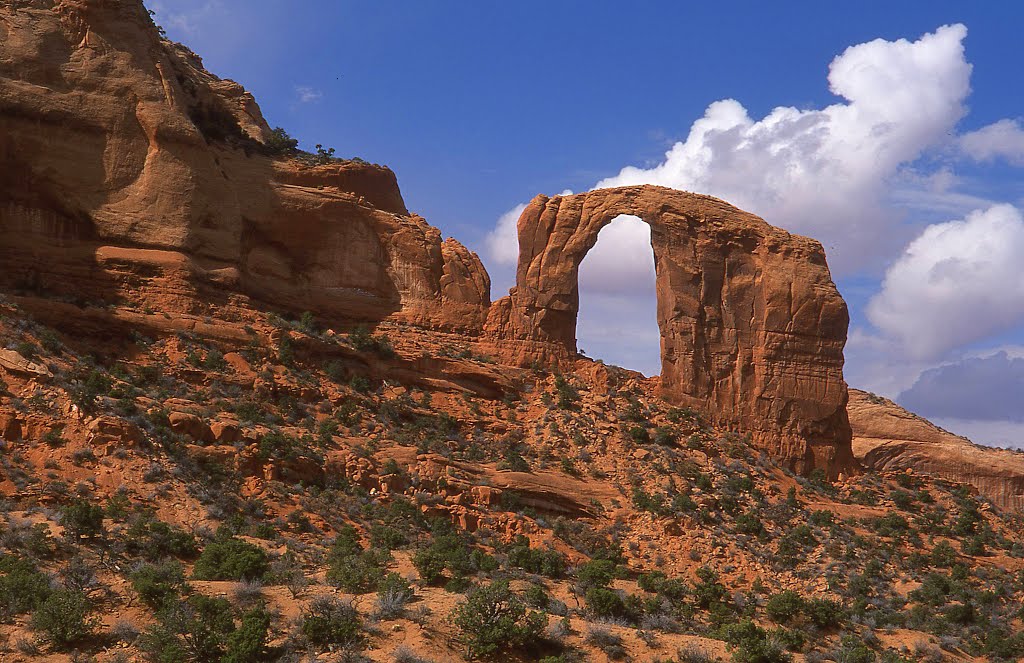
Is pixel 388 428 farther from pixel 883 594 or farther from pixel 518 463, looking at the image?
pixel 883 594

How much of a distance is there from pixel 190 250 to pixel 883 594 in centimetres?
2593

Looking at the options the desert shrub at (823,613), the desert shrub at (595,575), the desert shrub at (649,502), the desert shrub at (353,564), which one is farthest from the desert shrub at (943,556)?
the desert shrub at (353,564)

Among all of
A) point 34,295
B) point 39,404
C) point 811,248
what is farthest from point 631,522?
point 34,295

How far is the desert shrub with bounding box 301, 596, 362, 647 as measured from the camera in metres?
16.5

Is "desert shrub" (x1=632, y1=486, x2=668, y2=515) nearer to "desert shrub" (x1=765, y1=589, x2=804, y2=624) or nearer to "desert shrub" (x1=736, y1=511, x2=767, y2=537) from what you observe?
"desert shrub" (x1=736, y1=511, x2=767, y2=537)

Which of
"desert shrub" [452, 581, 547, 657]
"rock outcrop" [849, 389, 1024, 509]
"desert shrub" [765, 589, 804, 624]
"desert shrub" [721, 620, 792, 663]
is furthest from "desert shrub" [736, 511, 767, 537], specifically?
"rock outcrop" [849, 389, 1024, 509]

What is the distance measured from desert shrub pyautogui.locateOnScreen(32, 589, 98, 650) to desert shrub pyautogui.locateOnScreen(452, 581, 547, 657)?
689 cm

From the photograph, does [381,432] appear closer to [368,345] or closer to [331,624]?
[368,345]

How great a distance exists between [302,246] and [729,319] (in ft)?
58.0

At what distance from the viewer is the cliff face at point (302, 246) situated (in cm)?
3055

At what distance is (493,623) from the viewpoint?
685 inches

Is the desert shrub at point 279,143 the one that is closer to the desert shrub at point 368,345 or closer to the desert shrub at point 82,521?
the desert shrub at point 368,345

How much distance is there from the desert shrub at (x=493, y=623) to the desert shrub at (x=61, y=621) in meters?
6.89

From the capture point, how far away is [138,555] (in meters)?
19.2
